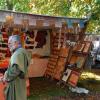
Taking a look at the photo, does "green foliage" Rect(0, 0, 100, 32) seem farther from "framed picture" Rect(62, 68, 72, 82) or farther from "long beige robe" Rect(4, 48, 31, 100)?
"long beige robe" Rect(4, 48, 31, 100)

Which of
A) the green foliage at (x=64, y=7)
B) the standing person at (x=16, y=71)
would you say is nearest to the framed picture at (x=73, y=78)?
the green foliage at (x=64, y=7)

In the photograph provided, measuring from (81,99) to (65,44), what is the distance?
9.16ft

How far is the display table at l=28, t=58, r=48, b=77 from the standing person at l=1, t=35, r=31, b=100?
258 inches

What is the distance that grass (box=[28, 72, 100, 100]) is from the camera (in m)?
9.06

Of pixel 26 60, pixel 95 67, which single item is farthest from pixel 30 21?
pixel 95 67

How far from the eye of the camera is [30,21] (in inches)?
332

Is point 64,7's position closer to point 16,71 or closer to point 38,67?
point 38,67

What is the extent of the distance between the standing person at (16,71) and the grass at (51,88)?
3836 mm

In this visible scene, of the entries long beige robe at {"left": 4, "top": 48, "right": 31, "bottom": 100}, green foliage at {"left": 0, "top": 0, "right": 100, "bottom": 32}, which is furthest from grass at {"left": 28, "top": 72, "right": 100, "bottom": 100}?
long beige robe at {"left": 4, "top": 48, "right": 31, "bottom": 100}

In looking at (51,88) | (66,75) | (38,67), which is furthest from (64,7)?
(51,88)

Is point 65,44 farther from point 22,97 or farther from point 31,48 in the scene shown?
point 22,97

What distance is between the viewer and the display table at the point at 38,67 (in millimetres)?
11555

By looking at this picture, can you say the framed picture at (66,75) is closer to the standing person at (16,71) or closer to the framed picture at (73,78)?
the framed picture at (73,78)

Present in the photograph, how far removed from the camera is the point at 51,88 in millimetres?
9953
